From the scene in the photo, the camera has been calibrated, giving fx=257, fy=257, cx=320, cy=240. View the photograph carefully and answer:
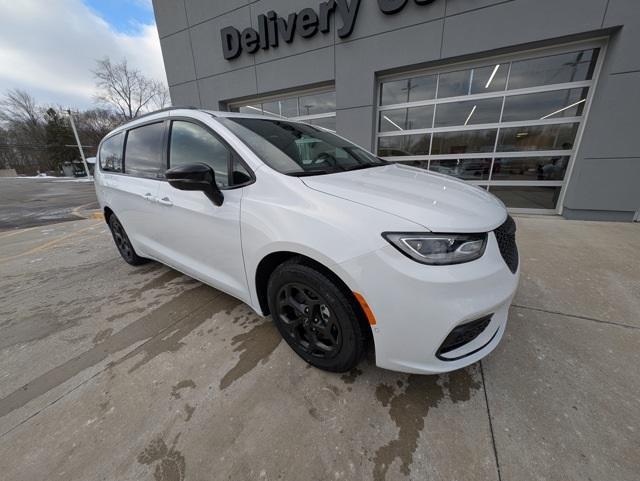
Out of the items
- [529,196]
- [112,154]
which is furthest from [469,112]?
[112,154]

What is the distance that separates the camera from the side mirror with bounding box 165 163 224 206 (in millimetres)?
1588

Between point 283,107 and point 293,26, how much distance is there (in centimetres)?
192

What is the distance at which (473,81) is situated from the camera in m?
5.43

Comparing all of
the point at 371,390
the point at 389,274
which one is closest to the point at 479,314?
the point at 389,274

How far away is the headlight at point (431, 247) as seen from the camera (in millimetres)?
1229

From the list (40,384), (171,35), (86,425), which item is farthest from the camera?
(171,35)

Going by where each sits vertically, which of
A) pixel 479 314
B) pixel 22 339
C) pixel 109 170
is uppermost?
pixel 109 170

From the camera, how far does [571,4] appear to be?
169 inches

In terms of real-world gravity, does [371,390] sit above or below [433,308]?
below

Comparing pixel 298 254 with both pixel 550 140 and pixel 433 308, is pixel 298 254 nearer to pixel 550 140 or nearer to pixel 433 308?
pixel 433 308

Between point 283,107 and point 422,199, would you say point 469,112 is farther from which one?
point 422,199

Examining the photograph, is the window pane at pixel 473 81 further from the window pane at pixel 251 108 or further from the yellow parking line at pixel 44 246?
the yellow parking line at pixel 44 246

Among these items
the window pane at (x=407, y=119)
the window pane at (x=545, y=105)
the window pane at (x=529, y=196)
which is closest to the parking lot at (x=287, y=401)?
the window pane at (x=529, y=196)

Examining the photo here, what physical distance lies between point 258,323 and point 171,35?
10171 millimetres
